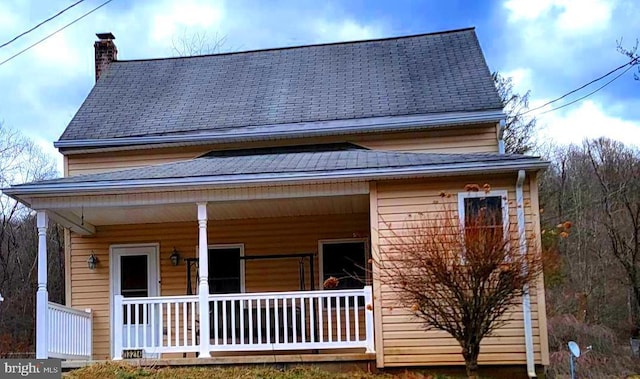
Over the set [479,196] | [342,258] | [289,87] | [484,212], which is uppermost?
[289,87]

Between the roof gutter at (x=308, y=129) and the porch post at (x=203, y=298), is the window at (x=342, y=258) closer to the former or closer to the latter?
the roof gutter at (x=308, y=129)

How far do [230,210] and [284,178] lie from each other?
1897 mm

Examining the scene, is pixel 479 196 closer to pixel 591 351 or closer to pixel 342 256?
pixel 342 256

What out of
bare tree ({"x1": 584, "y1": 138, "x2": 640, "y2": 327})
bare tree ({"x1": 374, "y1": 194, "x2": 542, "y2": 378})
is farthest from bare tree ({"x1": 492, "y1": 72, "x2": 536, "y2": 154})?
bare tree ({"x1": 374, "y1": 194, "x2": 542, "y2": 378})

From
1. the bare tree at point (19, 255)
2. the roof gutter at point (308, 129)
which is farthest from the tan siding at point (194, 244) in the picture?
the bare tree at point (19, 255)

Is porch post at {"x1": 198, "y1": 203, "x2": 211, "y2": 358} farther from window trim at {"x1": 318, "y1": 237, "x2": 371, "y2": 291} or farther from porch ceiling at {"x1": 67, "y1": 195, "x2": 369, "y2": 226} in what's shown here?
window trim at {"x1": 318, "y1": 237, "x2": 371, "y2": 291}

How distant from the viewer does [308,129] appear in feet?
39.5

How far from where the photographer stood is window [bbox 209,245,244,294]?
11.9 meters

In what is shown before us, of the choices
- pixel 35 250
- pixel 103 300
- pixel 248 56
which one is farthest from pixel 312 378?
pixel 35 250

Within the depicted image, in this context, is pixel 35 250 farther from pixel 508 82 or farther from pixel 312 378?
pixel 312 378

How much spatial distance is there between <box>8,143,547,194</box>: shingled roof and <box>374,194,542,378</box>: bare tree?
1041 millimetres

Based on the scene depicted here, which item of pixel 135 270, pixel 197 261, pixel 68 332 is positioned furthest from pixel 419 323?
pixel 135 270

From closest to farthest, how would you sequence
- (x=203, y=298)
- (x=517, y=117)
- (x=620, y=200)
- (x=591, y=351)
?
(x=203, y=298), (x=591, y=351), (x=620, y=200), (x=517, y=117)

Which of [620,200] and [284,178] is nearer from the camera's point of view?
[284,178]
